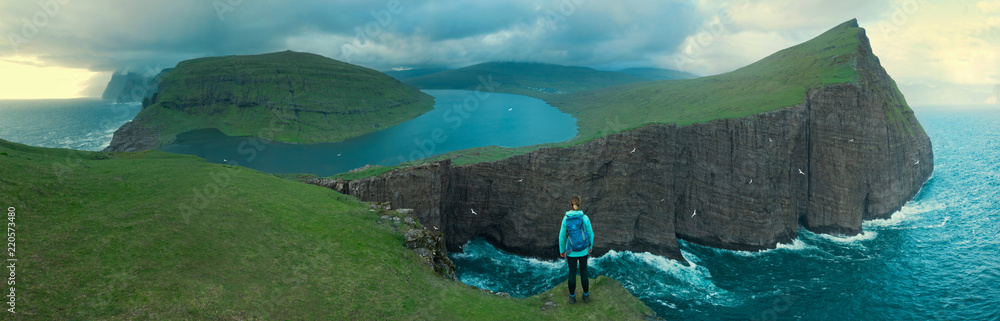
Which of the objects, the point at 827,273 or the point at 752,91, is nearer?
the point at 827,273

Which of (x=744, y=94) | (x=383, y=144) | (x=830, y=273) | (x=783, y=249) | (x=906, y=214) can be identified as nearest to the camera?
(x=830, y=273)

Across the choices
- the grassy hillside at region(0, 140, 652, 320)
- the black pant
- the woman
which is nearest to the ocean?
the grassy hillside at region(0, 140, 652, 320)

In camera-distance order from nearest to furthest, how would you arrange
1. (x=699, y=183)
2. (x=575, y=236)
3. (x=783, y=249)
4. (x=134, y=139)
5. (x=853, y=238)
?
(x=575, y=236), (x=783, y=249), (x=853, y=238), (x=699, y=183), (x=134, y=139)

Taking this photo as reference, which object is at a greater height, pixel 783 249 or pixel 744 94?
pixel 744 94

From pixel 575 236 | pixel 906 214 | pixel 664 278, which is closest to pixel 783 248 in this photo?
pixel 664 278

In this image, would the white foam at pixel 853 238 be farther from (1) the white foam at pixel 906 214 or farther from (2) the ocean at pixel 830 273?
(1) the white foam at pixel 906 214

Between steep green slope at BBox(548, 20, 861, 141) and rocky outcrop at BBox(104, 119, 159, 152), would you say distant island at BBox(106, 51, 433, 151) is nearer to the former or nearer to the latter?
rocky outcrop at BBox(104, 119, 159, 152)

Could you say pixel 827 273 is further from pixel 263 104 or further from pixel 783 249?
pixel 263 104
